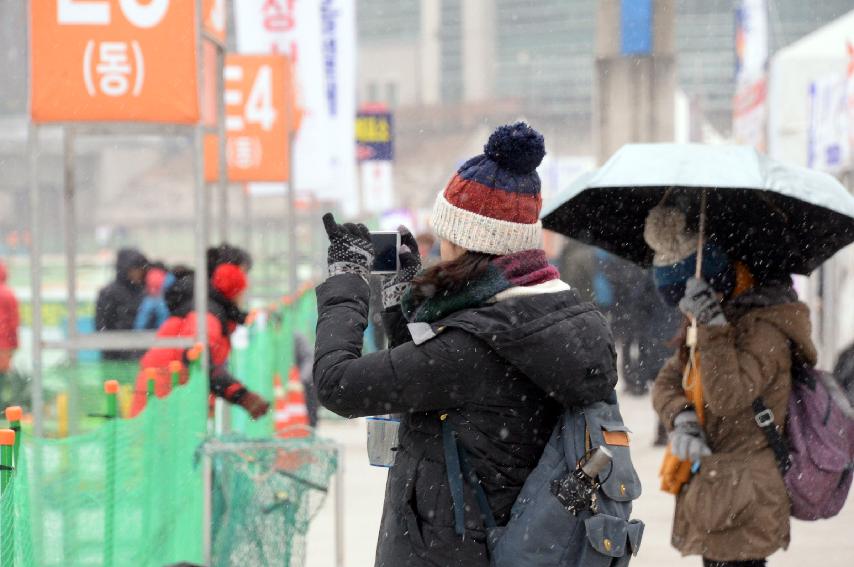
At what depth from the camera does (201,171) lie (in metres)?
6.28

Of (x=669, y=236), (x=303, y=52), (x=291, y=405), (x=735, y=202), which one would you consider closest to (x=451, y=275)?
(x=669, y=236)

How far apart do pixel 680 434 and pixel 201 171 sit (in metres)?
2.82

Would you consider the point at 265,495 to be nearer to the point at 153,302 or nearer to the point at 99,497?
the point at 99,497

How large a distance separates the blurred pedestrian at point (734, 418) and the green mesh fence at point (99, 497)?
193 centimetres

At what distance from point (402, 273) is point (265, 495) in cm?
257

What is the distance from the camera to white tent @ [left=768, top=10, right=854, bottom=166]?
12773 mm

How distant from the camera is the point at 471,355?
9.36 feet

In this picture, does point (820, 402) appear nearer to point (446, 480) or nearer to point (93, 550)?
point (446, 480)

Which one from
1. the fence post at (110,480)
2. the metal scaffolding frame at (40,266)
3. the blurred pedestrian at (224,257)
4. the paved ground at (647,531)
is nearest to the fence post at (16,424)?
the fence post at (110,480)

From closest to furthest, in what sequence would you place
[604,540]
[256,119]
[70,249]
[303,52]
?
[604,540], [70,249], [256,119], [303,52]

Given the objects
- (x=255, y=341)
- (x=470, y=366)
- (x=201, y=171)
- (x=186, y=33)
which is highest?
(x=186, y=33)

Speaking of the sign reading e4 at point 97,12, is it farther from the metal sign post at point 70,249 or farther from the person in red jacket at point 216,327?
the person in red jacket at point 216,327

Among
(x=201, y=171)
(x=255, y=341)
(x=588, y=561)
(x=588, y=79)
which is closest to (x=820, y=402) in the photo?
(x=588, y=561)

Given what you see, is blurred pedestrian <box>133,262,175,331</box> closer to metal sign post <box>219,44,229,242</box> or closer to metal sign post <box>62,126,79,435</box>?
metal sign post <box>62,126,79,435</box>
